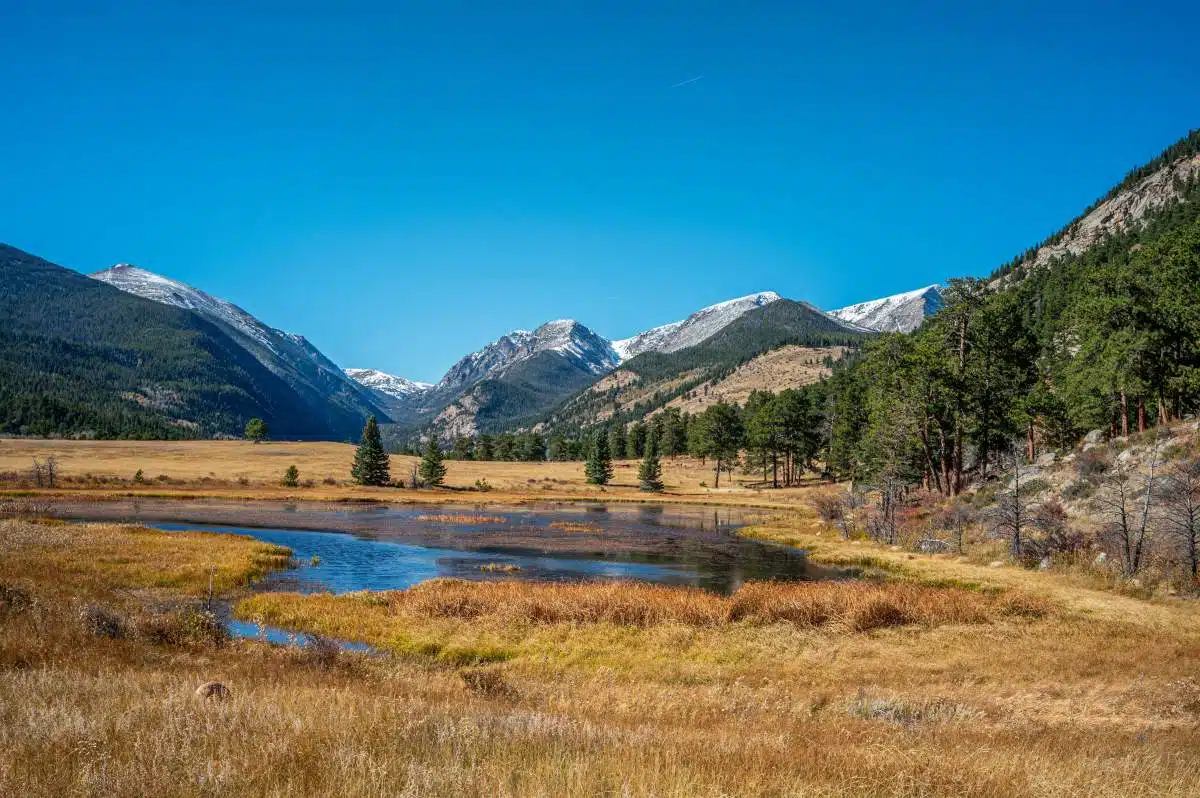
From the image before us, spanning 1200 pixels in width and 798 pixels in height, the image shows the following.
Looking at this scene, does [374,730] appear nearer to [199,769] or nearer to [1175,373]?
[199,769]

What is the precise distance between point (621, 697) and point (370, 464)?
9637 centimetres

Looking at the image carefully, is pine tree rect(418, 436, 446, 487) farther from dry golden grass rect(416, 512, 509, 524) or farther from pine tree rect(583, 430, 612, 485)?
dry golden grass rect(416, 512, 509, 524)

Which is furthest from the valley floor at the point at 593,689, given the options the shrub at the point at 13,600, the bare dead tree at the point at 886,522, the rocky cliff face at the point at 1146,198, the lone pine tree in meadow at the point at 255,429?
the rocky cliff face at the point at 1146,198

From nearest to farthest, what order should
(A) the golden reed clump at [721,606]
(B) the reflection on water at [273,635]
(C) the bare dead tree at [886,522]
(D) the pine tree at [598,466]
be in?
(B) the reflection on water at [273,635], (A) the golden reed clump at [721,606], (C) the bare dead tree at [886,522], (D) the pine tree at [598,466]

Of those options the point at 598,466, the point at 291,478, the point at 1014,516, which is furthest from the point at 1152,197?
the point at 291,478

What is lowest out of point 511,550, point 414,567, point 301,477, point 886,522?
point 511,550

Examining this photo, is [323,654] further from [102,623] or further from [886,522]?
[886,522]

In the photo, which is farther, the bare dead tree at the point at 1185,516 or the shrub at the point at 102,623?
the bare dead tree at the point at 1185,516

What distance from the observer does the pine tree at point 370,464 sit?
335 ft

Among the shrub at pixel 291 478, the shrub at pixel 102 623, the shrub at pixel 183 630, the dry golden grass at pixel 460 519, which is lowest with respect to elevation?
the dry golden grass at pixel 460 519

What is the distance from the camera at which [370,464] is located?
10256cm

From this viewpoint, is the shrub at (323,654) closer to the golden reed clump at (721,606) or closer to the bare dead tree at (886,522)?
the golden reed clump at (721,606)

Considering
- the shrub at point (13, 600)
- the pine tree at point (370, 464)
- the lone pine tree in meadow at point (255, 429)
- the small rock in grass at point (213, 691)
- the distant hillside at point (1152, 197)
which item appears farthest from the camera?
the distant hillside at point (1152, 197)

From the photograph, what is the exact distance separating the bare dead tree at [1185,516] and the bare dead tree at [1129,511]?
2.26 feet
